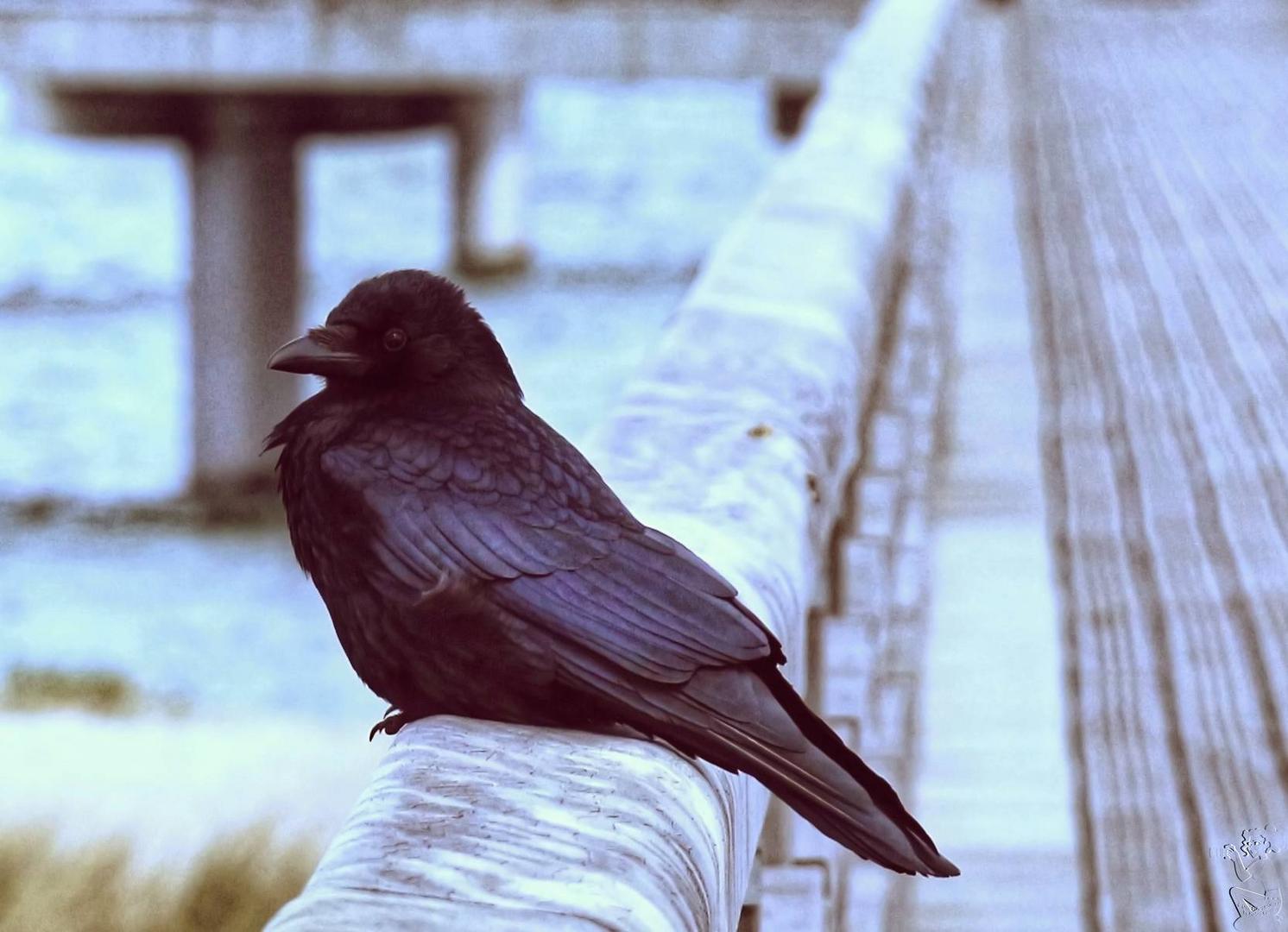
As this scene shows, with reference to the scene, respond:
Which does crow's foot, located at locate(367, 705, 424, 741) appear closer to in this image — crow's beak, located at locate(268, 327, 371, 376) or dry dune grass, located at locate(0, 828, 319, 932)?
crow's beak, located at locate(268, 327, 371, 376)

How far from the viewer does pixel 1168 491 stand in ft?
12.6

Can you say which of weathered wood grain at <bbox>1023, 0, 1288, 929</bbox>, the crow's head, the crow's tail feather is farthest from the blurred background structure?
the crow's tail feather

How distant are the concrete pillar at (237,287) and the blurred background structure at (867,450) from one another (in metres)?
0.04

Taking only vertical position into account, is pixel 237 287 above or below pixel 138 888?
below

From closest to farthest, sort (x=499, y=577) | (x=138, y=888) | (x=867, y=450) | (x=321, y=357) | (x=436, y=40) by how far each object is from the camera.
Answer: (x=499, y=577)
(x=321, y=357)
(x=867, y=450)
(x=138, y=888)
(x=436, y=40)

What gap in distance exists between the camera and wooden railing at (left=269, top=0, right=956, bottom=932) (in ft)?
3.40

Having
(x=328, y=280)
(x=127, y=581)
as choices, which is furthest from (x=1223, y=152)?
(x=328, y=280)

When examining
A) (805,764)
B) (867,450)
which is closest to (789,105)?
(867,450)

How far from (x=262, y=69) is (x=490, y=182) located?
718cm

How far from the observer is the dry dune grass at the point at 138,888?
802 centimetres

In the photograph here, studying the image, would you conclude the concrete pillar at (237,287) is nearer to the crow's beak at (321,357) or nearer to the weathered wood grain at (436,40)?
the weathered wood grain at (436,40)

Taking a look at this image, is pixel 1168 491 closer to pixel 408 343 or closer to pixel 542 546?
pixel 408 343

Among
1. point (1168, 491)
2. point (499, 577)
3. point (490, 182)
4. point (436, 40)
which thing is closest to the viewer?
point (499, 577)

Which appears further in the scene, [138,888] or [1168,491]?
[138,888]
